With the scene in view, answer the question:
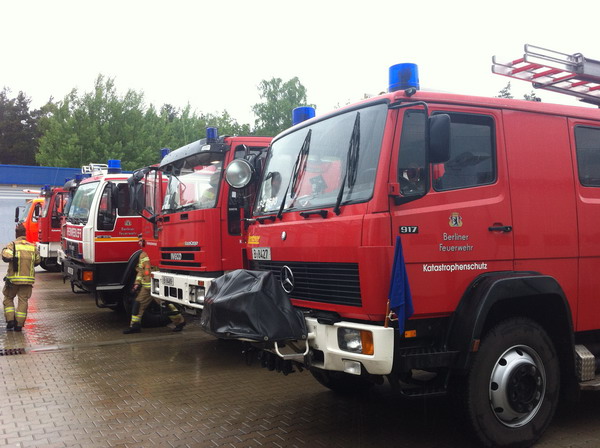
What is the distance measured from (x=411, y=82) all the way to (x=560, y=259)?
184cm

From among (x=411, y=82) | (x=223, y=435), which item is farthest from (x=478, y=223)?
(x=223, y=435)

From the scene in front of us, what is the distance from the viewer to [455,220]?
3939 mm

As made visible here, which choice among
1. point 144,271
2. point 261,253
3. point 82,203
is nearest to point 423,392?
point 261,253

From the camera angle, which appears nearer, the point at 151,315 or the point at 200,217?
the point at 200,217

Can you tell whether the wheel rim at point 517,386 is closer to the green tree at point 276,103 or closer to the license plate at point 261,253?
the license plate at point 261,253

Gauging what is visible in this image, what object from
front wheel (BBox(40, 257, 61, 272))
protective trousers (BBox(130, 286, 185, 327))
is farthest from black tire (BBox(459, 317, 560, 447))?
front wheel (BBox(40, 257, 61, 272))

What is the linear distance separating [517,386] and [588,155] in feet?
6.81

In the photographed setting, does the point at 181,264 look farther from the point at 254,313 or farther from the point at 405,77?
the point at 405,77

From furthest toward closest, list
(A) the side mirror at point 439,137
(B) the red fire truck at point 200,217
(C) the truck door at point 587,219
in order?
(B) the red fire truck at point 200,217 < (C) the truck door at point 587,219 < (A) the side mirror at point 439,137

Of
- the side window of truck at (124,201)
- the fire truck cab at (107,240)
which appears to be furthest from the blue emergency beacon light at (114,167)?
the side window of truck at (124,201)

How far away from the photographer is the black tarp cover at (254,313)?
3.88m

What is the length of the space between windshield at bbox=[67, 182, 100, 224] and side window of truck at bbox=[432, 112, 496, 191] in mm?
7505

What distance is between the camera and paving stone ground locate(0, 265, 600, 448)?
14.4 ft

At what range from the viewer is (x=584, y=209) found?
181 inches
